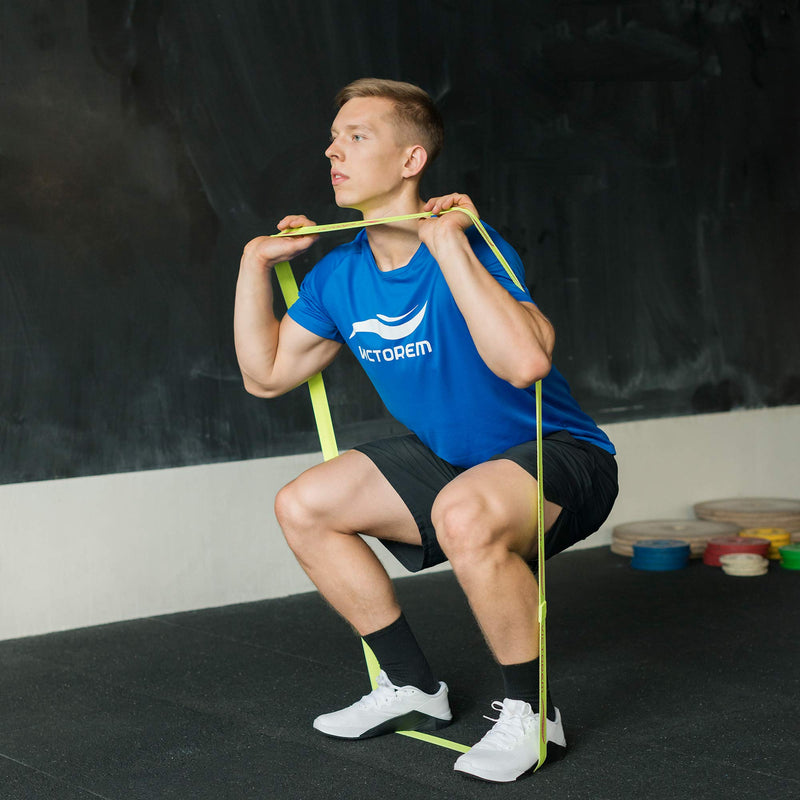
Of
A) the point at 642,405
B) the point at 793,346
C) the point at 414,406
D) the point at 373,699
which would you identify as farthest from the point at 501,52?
the point at 373,699

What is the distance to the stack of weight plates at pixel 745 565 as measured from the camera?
3.58m

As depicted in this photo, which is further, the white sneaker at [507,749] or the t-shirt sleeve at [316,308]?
the t-shirt sleeve at [316,308]

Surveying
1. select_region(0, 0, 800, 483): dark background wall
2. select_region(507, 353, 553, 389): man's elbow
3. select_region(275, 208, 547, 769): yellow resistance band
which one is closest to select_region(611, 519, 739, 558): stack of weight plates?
select_region(0, 0, 800, 483): dark background wall

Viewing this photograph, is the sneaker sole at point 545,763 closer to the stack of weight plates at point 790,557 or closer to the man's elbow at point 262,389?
the man's elbow at point 262,389

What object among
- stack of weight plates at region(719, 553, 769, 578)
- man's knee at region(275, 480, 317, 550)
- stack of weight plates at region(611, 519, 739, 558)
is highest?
man's knee at region(275, 480, 317, 550)

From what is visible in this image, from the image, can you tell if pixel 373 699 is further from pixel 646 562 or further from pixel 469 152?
pixel 469 152

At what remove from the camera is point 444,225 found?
191 cm

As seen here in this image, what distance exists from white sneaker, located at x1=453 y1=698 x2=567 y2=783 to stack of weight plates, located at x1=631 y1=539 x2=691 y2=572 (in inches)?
73.9

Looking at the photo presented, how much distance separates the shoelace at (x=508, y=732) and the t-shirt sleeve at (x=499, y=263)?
71 cm

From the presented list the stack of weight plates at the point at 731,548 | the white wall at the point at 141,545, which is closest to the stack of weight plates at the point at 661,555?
the stack of weight plates at the point at 731,548

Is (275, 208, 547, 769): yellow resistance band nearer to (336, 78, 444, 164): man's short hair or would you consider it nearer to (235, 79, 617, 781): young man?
(235, 79, 617, 781): young man

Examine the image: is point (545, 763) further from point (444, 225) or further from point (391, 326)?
point (444, 225)

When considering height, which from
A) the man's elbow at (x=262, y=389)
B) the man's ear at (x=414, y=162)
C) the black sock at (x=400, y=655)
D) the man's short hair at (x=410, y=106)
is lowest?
the black sock at (x=400, y=655)

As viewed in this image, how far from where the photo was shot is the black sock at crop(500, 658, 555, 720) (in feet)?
6.33
